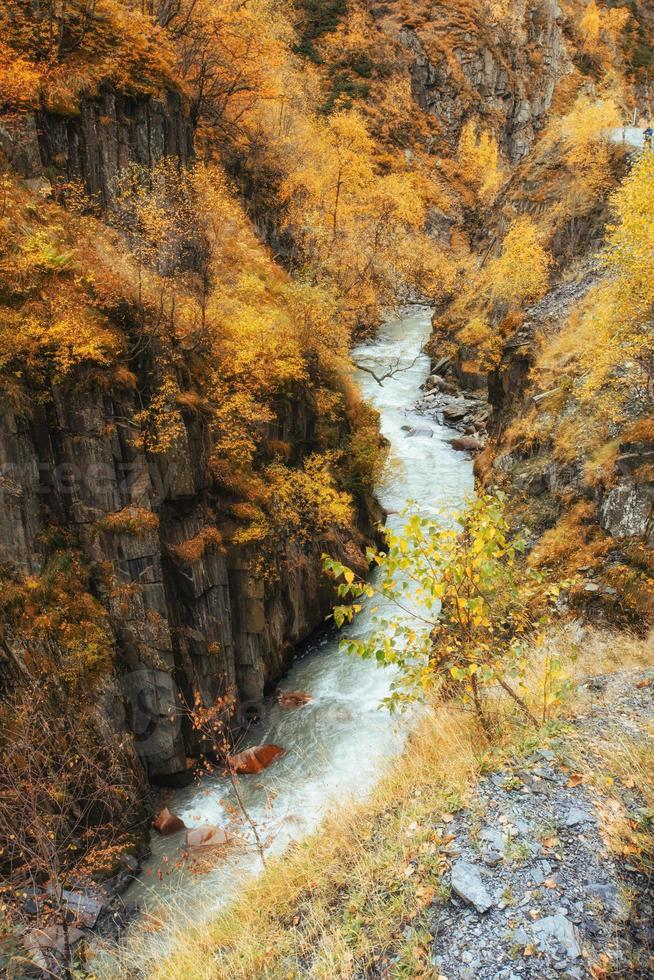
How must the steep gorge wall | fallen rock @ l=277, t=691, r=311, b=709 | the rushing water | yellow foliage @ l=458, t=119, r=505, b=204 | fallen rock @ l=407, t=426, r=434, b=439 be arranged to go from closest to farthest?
the rushing water, the steep gorge wall, fallen rock @ l=277, t=691, r=311, b=709, fallen rock @ l=407, t=426, r=434, b=439, yellow foliage @ l=458, t=119, r=505, b=204

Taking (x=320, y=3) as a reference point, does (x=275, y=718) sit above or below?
below

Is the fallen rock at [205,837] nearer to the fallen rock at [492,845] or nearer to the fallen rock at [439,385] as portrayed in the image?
the fallen rock at [492,845]

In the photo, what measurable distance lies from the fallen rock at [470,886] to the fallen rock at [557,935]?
461 millimetres

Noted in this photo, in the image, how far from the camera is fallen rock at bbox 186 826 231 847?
13.0m

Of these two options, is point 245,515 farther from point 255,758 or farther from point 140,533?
point 255,758

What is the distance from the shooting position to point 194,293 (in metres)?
18.1

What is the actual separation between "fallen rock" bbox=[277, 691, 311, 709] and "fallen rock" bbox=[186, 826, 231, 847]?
455 cm

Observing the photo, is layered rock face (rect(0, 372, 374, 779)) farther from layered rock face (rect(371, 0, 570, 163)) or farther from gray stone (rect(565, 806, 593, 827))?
layered rock face (rect(371, 0, 570, 163))

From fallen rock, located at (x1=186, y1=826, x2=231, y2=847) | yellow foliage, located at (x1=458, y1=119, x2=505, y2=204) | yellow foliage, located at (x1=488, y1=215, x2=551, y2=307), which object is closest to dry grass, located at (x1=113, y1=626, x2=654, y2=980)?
fallen rock, located at (x1=186, y1=826, x2=231, y2=847)

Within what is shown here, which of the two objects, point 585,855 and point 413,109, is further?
point 413,109

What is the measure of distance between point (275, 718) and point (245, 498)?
22.4ft

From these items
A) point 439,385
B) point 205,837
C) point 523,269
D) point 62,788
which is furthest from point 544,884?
point 439,385

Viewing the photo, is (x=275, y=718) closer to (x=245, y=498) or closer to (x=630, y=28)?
(x=245, y=498)

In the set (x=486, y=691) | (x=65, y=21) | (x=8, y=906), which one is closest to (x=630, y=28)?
(x=65, y=21)
